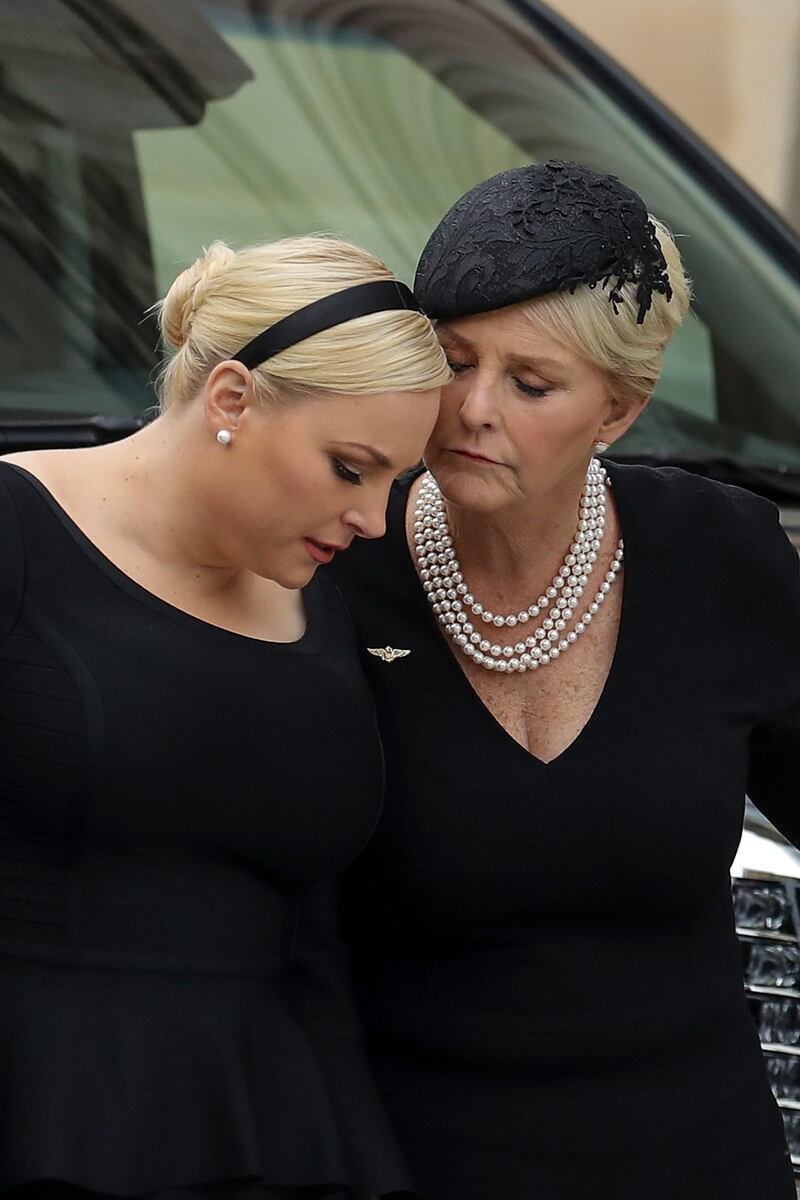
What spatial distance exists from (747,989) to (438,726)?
23.2 inches

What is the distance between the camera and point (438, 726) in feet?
6.90

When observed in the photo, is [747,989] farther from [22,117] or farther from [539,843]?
[22,117]

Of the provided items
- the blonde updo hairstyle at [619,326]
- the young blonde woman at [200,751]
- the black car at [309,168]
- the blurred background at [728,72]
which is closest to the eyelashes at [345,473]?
the young blonde woman at [200,751]

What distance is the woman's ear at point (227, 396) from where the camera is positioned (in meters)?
1.86

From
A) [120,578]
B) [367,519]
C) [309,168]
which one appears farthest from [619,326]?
[309,168]

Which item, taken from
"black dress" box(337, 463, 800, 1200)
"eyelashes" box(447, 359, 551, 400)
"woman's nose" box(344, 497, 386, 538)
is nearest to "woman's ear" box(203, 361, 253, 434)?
"woman's nose" box(344, 497, 386, 538)

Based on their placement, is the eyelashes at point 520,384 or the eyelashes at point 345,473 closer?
the eyelashes at point 345,473

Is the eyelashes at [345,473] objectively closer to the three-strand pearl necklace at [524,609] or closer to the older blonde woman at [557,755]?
the older blonde woman at [557,755]

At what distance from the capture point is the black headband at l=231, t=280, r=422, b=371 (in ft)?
6.06

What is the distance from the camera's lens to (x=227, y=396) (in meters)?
1.87

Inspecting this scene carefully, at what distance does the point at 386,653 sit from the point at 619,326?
1.38 ft

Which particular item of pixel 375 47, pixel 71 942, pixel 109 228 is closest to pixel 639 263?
pixel 71 942

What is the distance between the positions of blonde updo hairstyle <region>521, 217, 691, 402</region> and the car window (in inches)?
41.8

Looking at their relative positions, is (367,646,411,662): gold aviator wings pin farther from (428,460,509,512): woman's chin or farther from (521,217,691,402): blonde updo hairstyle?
(521,217,691,402): blonde updo hairstyle
